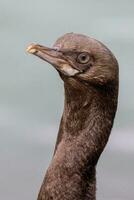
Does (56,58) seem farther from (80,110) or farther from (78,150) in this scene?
(78,150)

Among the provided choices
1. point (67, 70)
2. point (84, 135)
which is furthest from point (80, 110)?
point (67, 70)

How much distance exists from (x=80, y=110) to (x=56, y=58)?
39 centimetres

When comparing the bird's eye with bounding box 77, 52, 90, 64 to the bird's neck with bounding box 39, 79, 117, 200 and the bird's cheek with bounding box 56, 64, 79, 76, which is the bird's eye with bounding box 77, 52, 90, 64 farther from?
the bird's neck with bounding box 39, 79, 117, 200

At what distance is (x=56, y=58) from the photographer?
8094 mm

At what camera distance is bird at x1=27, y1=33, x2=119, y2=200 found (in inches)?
318

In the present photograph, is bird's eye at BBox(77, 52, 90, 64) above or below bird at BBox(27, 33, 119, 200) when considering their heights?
above

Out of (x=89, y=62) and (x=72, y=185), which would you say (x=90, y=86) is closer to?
(x=89, y=62)

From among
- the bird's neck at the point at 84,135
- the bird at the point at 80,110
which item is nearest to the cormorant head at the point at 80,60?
the bird at the point at 80,110

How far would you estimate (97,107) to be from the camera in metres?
8.27

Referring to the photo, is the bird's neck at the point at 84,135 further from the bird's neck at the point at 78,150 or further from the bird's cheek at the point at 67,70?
the bird's cheek at the point at 67,70

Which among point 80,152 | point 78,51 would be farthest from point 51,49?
point 80,152

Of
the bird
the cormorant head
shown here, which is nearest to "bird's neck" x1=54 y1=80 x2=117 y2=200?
the bird

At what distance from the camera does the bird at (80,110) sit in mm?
8078

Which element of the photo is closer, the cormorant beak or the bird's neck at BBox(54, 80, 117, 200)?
the cormorant beak
